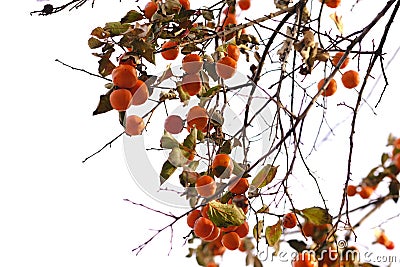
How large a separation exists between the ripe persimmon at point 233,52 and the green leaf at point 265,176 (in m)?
0.21

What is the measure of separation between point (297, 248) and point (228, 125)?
10.0 inches

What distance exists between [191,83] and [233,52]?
136mm

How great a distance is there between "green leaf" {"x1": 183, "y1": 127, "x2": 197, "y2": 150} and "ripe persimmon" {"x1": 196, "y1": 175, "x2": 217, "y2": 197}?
6 centimetres

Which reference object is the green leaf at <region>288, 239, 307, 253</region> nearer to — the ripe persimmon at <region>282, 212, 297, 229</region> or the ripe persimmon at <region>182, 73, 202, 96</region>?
the ripe persimmon at <region>282, 212, 297, 229</region>

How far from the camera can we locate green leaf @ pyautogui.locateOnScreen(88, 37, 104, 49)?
2.86 feet

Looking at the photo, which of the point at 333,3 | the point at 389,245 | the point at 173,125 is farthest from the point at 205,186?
the point at 389,245

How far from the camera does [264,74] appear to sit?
103 centimetres

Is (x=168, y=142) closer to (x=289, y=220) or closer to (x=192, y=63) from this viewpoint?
(x=192, y=63)

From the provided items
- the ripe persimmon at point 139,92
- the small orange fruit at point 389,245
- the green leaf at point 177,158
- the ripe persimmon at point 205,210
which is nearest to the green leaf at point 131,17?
the ripe persimmon at point 139,92

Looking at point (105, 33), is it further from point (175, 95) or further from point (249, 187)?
point (249, 187)

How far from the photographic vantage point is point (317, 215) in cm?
87

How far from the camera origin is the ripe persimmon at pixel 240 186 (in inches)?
34.2

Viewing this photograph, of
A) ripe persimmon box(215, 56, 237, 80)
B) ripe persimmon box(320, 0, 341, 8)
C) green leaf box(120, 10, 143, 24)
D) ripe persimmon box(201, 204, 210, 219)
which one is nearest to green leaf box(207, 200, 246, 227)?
ripe persimmon box(201, 204, 210, 219)

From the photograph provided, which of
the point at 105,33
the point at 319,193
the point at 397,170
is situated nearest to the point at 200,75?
the point at 105,33
